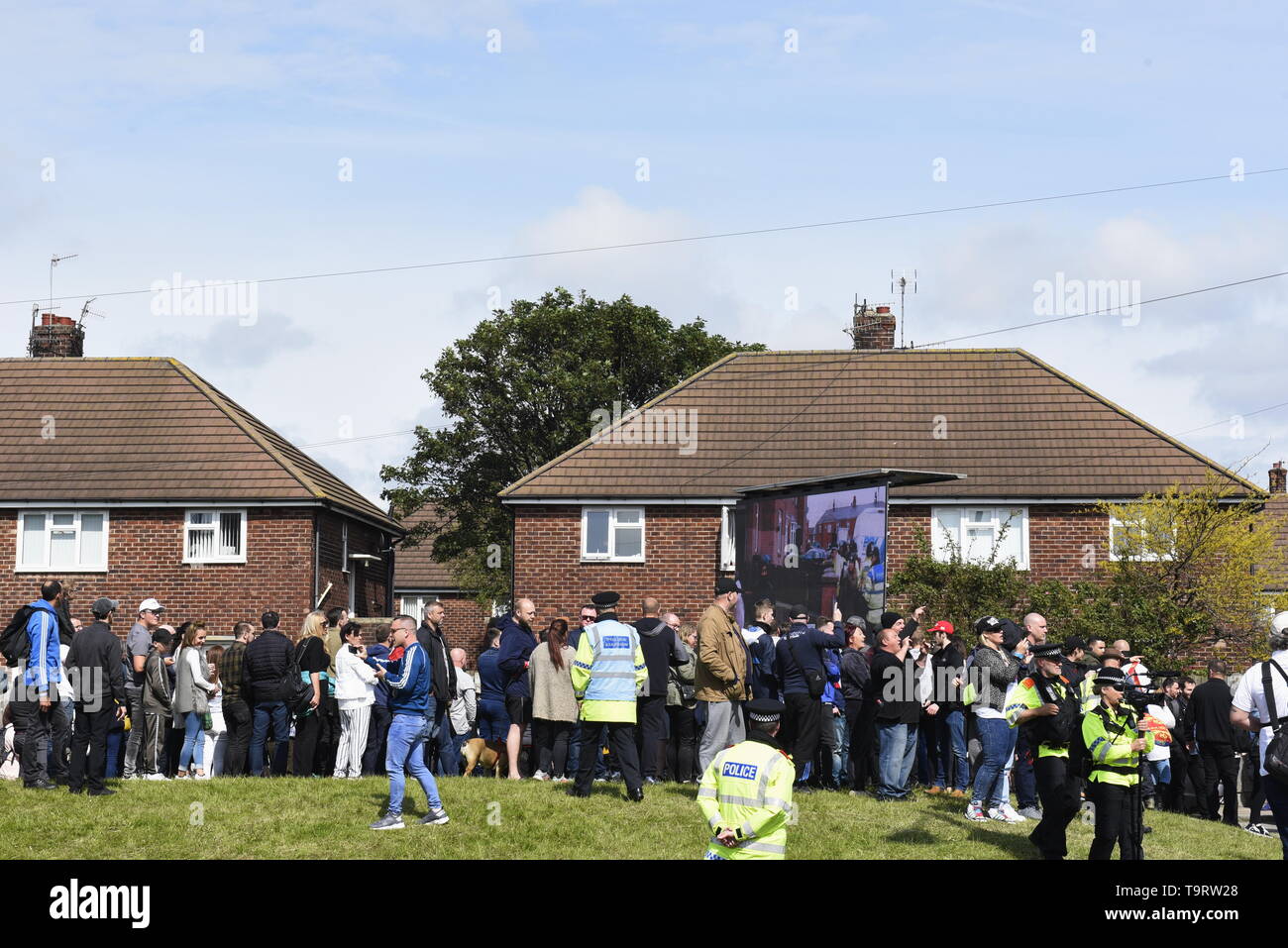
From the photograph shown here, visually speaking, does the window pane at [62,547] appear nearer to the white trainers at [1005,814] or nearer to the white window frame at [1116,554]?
the white window frame at [1116,554]

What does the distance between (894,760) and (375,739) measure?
593 centimetres

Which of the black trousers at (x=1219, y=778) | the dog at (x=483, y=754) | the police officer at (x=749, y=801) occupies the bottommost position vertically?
the black trousers at (x=1219, y=778)

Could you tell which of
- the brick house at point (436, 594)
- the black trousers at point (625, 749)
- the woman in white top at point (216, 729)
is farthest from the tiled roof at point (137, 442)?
the black trousers at point (625, 749)

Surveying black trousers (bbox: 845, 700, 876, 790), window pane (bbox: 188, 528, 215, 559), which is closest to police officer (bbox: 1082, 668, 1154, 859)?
black trousers (bbox: 845, 700, 876, 790)

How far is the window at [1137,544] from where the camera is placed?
26656 mm

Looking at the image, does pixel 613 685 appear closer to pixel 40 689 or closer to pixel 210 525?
pixel 40 689

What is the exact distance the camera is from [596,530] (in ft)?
102

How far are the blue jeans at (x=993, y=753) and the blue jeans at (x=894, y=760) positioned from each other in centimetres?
119

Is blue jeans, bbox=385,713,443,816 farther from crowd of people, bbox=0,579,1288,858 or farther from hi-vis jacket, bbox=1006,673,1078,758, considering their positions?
hi-vis jacket, bbox=1006,673,1078,758

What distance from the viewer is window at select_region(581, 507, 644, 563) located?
30875 mm

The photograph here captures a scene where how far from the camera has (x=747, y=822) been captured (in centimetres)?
775
